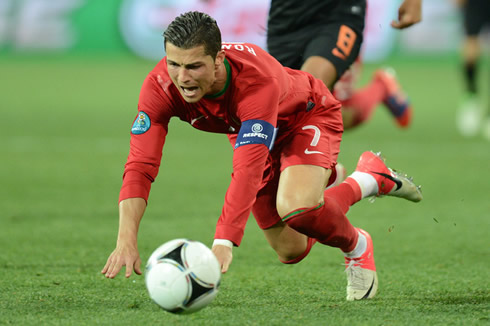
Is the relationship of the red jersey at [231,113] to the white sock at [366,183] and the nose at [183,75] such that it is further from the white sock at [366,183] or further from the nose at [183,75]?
the white sock at [366,183]

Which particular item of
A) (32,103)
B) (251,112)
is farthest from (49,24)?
(251,112)

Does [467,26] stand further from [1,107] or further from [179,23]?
[179,23]

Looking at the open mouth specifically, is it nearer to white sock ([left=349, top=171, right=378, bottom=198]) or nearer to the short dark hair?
the short dark hair

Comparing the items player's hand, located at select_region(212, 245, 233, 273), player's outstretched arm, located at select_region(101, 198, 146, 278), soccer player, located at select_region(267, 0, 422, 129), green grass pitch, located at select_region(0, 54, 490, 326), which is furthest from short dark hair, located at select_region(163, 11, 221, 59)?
soccer player, located at select_region(267, 0, 422, 129)

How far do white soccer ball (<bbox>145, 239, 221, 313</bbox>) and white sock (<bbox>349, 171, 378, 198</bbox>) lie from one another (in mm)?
1398

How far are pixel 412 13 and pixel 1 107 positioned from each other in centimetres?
957

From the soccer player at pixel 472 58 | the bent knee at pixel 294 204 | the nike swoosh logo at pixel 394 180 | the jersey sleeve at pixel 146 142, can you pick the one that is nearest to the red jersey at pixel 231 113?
the jersey sleeve at pixel 146 142

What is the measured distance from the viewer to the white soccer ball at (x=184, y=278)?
3.13 metres

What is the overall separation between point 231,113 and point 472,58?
8.08 meters

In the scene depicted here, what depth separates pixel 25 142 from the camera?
9.99 metres

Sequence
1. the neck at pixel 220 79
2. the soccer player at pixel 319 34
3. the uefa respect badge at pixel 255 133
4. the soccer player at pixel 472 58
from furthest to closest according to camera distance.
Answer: the soccer player at pixel 472 58 → the soccer player at pixel 319 34 → the neck at pixel 220 79 → the uefa respect badge at pixel 255 133

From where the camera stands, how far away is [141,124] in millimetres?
3656

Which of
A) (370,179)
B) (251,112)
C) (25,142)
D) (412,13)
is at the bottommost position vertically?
(25,142)

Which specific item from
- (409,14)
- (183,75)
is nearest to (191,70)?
(183,75)
